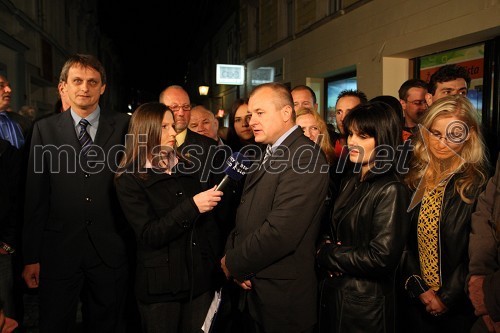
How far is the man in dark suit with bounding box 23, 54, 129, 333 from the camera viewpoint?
304cm

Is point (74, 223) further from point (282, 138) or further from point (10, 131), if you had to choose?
point (10, 131)

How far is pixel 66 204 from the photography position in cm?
308

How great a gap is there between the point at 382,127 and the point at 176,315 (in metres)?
1.90

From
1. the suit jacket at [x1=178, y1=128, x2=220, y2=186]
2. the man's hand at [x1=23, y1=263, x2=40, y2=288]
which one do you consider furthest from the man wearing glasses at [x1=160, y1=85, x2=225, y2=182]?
the man's hand at [x1=23, y1=263, x2=40, y2=288]

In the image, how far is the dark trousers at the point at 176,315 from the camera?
2.83 meters

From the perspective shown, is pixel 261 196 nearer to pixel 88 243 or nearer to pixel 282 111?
pixel 282 111

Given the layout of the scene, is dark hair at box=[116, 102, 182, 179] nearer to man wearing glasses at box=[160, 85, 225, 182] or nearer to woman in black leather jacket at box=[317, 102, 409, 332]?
man wearing glasses at box=[160, 85, 225, 182]

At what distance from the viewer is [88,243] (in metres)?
3.08

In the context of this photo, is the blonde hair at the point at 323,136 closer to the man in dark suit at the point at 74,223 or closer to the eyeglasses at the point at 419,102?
the eyeglasses at the point at 419,102

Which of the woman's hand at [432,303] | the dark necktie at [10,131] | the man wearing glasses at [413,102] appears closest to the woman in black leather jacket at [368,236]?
the woman's hand at [432,303]

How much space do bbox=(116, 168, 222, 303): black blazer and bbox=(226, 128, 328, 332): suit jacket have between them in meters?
0.33

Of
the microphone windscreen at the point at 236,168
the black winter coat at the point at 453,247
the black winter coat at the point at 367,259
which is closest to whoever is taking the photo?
the black winter coat at the point at 367,259

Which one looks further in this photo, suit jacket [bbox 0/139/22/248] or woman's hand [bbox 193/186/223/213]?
suit jacket [bbox 0/139/22/248]

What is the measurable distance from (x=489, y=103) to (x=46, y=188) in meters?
6.50
